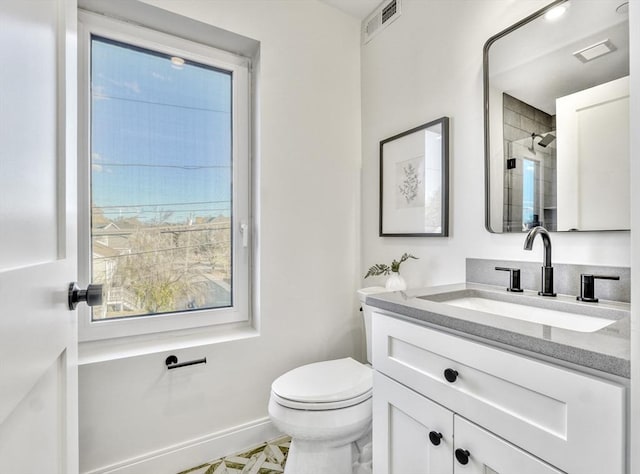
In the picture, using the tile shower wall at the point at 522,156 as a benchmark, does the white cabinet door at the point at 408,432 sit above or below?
below

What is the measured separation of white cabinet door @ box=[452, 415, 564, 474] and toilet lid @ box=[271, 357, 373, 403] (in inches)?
21.3

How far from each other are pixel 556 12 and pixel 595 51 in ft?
0.70

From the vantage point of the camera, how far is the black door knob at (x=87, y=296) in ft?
2.05

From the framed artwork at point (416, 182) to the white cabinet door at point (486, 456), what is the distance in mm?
864

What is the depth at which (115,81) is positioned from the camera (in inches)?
58.1

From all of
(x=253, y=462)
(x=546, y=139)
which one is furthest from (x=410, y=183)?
(x=253, y=462)

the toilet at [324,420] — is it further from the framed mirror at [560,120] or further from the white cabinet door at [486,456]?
the framed mirror at [560,120]

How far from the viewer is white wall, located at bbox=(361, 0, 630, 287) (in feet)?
3.76

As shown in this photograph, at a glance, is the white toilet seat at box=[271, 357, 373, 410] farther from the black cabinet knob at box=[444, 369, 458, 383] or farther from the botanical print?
the botanical print

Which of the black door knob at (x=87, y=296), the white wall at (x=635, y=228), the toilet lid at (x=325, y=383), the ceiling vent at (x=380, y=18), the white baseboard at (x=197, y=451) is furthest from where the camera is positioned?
the ceiling vent at (x=380, y=18)

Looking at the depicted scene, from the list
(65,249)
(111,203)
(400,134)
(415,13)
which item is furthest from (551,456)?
(415,13)

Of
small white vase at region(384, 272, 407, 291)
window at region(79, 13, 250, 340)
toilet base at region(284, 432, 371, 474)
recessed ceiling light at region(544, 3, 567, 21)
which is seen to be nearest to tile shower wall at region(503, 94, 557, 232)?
recessed ceiling light at region(544, 3, 567, 21)

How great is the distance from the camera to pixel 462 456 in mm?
754

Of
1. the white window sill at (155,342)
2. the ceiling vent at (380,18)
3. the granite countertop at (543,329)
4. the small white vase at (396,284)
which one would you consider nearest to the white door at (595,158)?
the granite countertop at (543,329)
